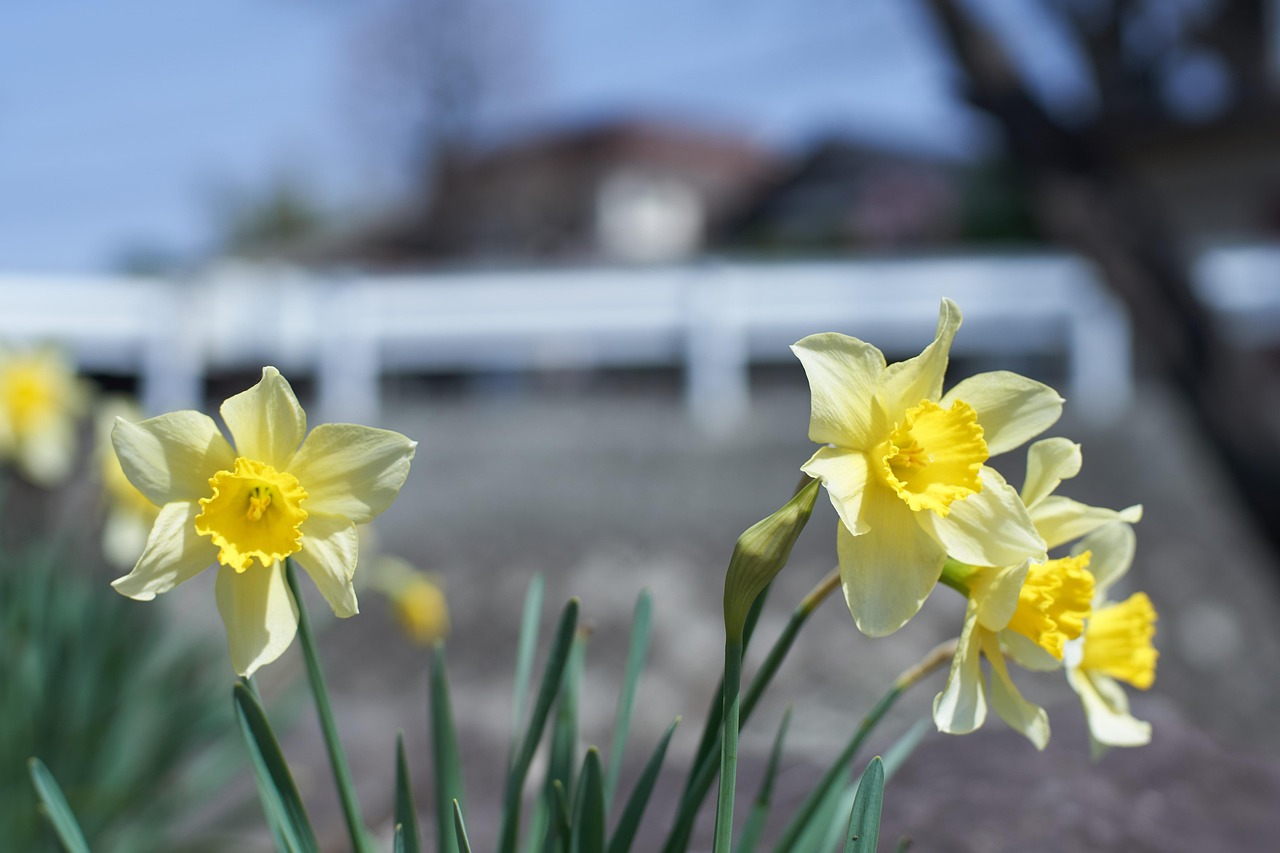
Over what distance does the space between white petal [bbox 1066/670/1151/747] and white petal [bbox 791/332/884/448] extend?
0.30 meters

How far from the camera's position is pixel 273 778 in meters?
0.76

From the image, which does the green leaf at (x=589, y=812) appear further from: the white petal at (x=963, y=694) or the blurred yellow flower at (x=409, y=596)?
the blurred yellow flower at (x=409, y=596)

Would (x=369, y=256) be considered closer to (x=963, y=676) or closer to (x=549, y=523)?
(x=549, y=523)

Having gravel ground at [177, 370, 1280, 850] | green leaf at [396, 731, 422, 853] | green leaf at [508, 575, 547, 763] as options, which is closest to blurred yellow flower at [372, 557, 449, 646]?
gravel ground at [177, 370, 1280, 850]

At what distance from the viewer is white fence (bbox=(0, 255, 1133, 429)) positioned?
6.56 m

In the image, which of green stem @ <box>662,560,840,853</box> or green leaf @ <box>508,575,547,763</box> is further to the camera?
green leaf @ <box>508,575,547,763</box>

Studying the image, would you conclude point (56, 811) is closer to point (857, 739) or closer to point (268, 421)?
point (268, 421)

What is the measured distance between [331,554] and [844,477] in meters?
0.32

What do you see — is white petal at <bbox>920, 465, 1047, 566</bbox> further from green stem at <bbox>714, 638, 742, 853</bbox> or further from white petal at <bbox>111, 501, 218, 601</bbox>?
white petal at <bbox>111, 501, 218, 601</bbox>

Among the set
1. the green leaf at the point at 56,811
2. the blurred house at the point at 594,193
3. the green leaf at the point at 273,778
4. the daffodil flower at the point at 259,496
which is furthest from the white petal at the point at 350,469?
the blurred house at the point at 594,193

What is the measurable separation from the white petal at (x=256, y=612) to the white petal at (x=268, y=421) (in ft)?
0.25

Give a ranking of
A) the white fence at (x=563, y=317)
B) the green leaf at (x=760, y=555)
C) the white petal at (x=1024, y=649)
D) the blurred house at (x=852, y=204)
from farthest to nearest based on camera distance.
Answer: the blurred house at (x=852, y=204), the white fence at (x=563, y=317), the white petal at (x=1024, y=649), the green leaf at (x=760, y=555)

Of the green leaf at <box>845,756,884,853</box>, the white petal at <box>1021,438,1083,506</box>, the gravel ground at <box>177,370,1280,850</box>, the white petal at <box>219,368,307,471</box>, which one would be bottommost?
the gravel ground at <box>177,370,1280,850</box>

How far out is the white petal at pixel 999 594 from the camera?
0.67 m
